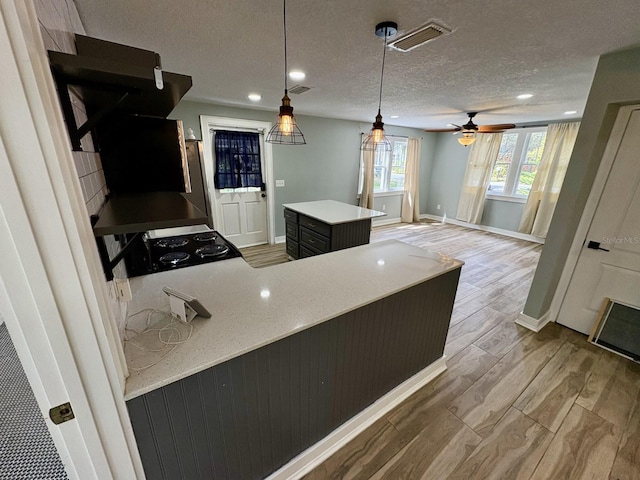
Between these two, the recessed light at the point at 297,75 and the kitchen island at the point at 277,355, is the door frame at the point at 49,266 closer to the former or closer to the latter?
the kitchen island at the point at 277,355

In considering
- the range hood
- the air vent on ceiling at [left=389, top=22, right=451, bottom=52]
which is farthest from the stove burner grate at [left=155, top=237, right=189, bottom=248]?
the air vent on ceiling at [left=389, top=22, right=451, bottom=52]

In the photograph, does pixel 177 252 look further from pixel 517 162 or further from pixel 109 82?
pixel 517 162

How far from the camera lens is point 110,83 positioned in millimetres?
768

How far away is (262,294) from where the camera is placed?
4.33 feet

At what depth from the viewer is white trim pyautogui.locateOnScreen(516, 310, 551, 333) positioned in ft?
8.21

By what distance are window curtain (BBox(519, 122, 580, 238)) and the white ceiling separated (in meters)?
2.30

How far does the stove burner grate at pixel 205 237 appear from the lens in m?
2.23

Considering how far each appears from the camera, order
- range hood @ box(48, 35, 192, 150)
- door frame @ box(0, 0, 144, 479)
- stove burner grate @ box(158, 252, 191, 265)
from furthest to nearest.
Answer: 1. stove burner grate @ box(158, 252, 191, 265)
2. range hood @ box(48, 35, 192, 150)
3. door frame @ box(0, 0, 144, 479)

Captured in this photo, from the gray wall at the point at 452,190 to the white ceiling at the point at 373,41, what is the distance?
3194 mm

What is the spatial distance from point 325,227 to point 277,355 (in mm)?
2215

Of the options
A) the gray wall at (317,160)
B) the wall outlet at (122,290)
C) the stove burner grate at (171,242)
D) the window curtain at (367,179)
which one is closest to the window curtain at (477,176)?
the gray wall at (317,160)

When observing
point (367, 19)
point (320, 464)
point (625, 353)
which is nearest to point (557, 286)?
point (625, 353)

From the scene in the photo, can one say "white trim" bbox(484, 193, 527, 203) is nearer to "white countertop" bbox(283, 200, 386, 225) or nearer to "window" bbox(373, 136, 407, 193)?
"window" bbox(373, 136, 407, 193)

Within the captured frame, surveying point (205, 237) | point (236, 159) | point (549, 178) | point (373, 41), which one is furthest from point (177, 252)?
point (549, 178)
